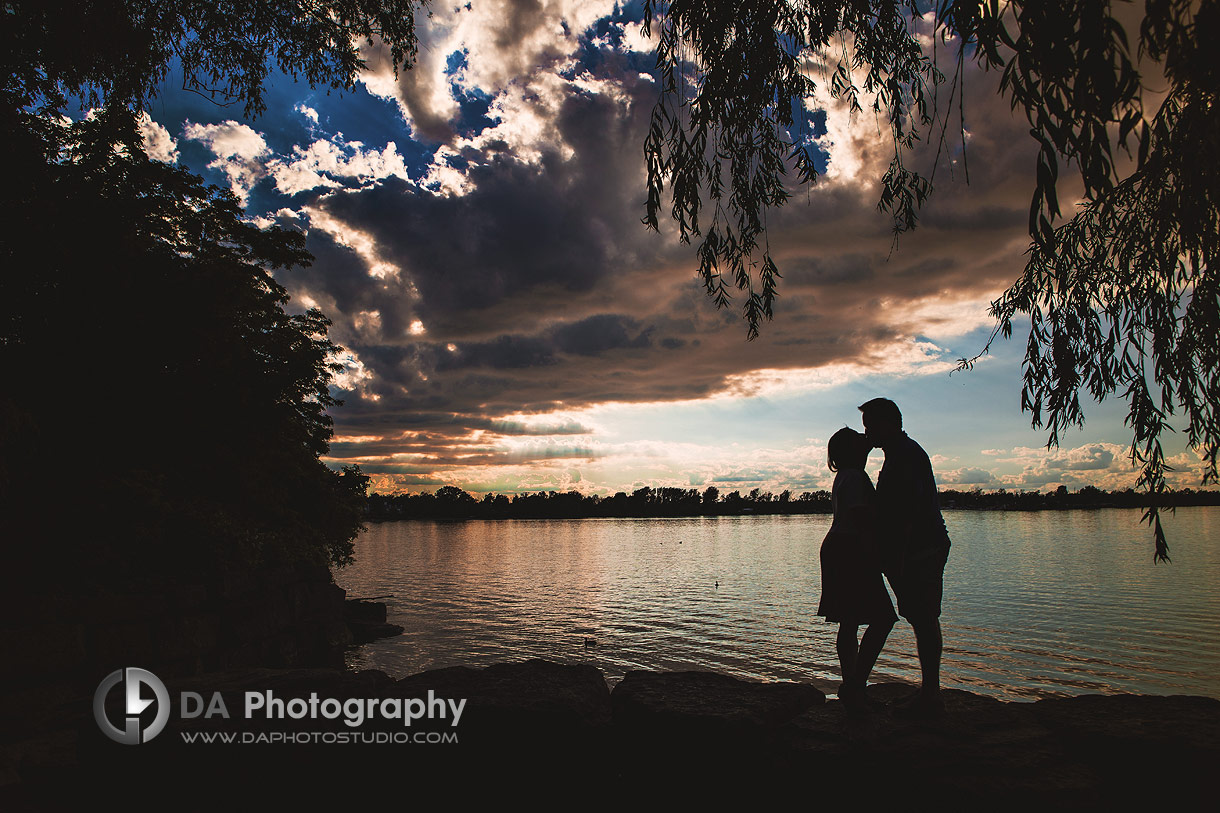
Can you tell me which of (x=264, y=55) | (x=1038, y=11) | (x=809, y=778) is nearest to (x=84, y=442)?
(x=264, y=55)

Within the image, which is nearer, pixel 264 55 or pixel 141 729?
pixel 141 729

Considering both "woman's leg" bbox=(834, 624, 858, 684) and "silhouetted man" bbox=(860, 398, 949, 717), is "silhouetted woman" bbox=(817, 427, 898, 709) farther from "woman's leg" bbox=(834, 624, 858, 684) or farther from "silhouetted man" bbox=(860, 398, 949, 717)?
"silhouetted man" bbox=(860, 398, 949, 717)

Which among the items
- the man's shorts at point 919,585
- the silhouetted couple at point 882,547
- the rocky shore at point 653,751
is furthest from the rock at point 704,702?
the man's shorts at point 919,585

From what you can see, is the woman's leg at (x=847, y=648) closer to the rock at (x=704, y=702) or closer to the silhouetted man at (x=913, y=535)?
the rock at (x=704, y=702)

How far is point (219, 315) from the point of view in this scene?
10.4 meters

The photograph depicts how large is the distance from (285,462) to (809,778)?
39.5ft

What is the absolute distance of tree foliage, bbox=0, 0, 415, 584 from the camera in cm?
600

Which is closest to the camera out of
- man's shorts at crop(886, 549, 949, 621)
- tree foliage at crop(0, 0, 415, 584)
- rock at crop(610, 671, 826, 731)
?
rock at crop(610, 671, 826, 731)

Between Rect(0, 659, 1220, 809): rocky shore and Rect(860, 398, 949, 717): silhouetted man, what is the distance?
0.56 meters

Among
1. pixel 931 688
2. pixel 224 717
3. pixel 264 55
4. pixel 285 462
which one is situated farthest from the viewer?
pixel 285 462

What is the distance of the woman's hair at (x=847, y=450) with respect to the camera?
13.6ft

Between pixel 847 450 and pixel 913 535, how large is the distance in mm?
688

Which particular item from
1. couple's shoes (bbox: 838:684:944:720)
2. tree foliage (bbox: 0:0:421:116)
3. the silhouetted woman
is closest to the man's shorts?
the silhouetted woman

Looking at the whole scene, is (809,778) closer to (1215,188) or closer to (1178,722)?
(1178,722)
